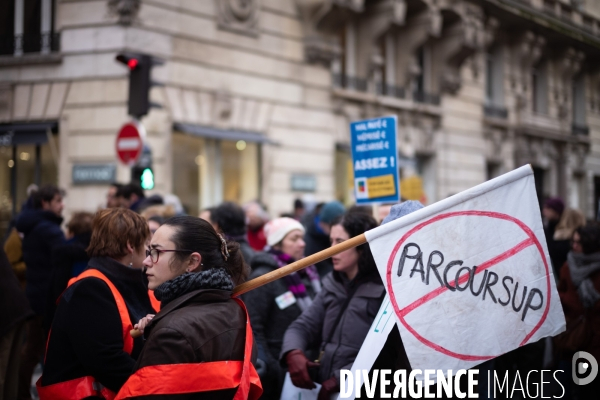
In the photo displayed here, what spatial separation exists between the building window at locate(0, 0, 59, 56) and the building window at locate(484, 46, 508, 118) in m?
14.8

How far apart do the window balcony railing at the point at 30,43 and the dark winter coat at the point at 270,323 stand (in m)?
10.2

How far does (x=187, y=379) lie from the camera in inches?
103

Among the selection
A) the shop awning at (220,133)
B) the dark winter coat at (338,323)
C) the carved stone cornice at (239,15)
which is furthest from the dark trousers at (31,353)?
the carved stone cornice at (239,15)

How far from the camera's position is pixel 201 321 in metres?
2.70

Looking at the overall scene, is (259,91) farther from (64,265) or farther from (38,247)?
(64,265)

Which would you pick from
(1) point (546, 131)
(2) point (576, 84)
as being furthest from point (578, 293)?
(2) point (576, 84)

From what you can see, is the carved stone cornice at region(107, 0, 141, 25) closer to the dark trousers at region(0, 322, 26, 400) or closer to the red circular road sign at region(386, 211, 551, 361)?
the dark trousers at region(0, 322, 26, 400)

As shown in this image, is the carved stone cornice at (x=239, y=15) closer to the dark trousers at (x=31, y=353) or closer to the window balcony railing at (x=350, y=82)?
the window balcony railing at (x=350, y=82)

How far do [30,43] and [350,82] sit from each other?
770 cm

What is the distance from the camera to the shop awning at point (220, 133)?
14055 millimetres

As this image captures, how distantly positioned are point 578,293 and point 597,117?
28487 mm

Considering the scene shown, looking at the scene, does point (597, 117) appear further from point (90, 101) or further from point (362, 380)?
point (362, 380)

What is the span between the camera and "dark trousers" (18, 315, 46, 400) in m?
7.18

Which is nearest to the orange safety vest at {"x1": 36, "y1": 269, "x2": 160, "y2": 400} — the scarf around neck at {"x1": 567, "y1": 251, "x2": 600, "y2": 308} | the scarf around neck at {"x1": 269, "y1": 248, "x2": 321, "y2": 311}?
the scarf around neck at {"x1": 269, "y1": 248, "x2": 321, "y2": 311}
